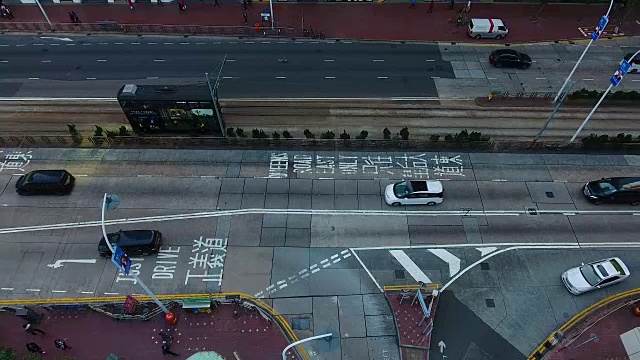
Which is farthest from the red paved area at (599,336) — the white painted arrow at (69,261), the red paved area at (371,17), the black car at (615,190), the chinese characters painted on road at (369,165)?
the red paved area at (371,17)

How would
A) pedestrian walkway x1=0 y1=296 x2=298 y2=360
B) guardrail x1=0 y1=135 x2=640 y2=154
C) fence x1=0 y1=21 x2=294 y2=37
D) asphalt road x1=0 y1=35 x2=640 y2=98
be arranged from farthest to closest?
fence x1=0 y1=21 x2=294 y2=37, asphalt road x1=0 y1=35 x2=640 y2=98, guardrail x1=0 y1=135 x2=640 y2=154, pedestrian walkway x1=0 y1=296 x2=298 y2=360

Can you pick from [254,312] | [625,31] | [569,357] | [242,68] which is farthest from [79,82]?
[625,31]

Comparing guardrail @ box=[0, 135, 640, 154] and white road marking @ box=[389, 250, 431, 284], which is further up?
guardrail @ box=[0, 135, 640, 154]

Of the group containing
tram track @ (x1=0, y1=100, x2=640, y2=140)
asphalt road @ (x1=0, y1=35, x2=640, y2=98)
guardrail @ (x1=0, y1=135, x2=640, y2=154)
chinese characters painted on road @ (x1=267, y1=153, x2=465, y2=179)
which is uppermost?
asphalt road @ (x1=0, y1=35, x2=640, y2=98)

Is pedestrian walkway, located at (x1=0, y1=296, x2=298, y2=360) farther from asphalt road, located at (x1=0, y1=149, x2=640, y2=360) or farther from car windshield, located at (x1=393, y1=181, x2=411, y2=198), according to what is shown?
car windshield, located at (x1=393, y1=181, x2=411, y2=198)

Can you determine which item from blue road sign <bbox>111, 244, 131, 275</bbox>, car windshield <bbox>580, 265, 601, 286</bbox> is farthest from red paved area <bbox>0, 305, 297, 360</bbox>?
car windshield <bbox>580, 265, 601, 286</bbox>

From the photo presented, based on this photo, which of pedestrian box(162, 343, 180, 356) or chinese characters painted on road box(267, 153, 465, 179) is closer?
pedestrian box(162, 343, 180, 356)

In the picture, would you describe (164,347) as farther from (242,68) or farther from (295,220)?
(242,68)
